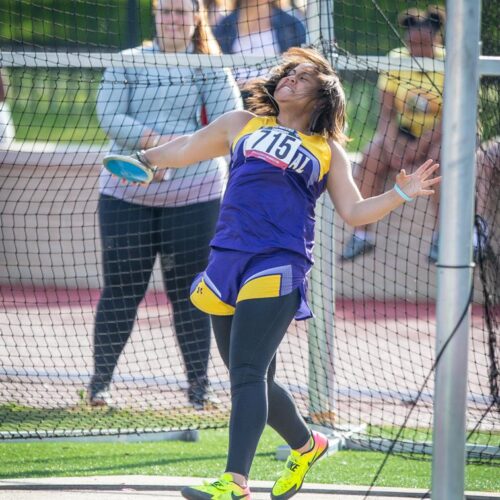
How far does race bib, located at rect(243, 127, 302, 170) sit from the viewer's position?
3.64 m

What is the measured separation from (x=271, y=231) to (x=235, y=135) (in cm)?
50

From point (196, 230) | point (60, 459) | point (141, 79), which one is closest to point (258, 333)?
point (60, 459)

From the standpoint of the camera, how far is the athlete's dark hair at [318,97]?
378cm

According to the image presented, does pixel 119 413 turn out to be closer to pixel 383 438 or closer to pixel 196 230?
pixel 196 230

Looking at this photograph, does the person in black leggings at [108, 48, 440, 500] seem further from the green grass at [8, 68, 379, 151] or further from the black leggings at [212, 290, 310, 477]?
the green grass at [8, 68, 379, 151]

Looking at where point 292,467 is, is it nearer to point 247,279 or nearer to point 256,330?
point 256,330

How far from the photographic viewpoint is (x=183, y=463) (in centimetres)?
463

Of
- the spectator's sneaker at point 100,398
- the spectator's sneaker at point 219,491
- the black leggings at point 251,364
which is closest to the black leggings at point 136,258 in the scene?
the spectator's sneaker at point 100,398

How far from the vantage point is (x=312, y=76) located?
3801mm

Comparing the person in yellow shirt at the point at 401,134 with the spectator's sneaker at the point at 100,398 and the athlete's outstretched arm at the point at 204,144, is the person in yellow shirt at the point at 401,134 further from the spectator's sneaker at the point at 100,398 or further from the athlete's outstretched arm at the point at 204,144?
the athlete's outstretched arm at the point at 204,144

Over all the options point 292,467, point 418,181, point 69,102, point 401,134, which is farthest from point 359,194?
point 69,102

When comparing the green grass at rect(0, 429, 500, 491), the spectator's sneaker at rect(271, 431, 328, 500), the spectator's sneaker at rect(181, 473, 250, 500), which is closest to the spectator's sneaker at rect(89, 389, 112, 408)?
the green grass at rect(0, 429, 500, 491)

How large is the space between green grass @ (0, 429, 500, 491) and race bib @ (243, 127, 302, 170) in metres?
1.51

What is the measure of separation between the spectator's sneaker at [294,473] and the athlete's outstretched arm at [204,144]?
3.85ft
